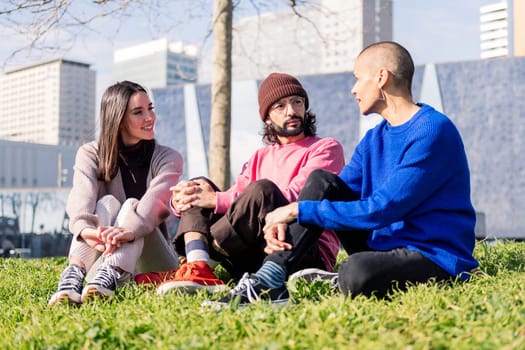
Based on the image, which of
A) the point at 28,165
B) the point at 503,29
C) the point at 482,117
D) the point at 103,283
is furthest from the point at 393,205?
the point at 28,165

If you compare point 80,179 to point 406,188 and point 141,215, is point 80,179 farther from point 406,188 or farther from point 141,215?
point 406,188

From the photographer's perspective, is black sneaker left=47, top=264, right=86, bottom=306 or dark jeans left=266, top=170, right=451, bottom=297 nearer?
dark jeans left=266, top=170, right=451, bottom=297

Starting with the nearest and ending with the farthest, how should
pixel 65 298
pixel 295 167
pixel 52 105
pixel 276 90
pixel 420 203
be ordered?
pixel 420 203
pixel 65 298
pixel 295 167
pixel 276 90
pixel 52 105

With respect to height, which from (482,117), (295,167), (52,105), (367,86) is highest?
(52,105)

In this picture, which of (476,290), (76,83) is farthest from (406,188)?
(76,83)

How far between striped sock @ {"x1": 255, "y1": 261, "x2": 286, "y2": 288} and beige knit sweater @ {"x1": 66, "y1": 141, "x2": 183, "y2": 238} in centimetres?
108

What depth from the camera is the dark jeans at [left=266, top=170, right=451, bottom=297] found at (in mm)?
2861

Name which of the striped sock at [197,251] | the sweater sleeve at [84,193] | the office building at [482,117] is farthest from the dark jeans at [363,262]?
the office building at [482,117]

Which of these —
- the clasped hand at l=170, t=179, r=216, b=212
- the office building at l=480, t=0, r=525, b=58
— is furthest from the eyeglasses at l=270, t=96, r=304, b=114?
the office building at l=480, t=0, r=525, b=58

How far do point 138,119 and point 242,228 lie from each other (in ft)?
4.02

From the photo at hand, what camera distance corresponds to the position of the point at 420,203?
9.84 ft

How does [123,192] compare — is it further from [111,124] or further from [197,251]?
[197,251]

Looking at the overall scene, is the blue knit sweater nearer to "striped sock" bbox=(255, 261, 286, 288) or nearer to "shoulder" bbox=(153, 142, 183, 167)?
"striped sock" bbox=(255, 261, 286, 288)

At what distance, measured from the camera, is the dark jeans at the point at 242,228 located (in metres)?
3.39
